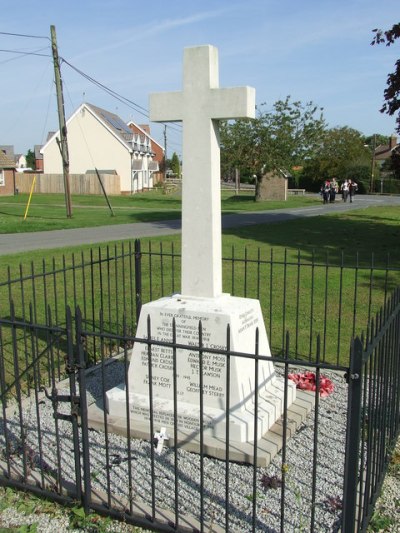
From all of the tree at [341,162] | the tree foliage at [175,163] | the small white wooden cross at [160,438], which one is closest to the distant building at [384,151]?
the tree at [341,162]

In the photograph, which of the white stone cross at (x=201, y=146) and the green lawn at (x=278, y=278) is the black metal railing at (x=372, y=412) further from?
the white stone cross at (x=201, y=146)

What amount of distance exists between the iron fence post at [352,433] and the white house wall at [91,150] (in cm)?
5047

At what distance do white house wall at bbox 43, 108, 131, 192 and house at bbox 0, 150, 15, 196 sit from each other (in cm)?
847

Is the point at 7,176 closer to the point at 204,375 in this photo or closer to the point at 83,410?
the point at 204,375

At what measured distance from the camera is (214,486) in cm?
383

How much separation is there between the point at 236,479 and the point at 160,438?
741 millimetres

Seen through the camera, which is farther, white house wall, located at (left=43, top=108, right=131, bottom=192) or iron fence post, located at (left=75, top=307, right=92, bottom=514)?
white house wall, located at (left=43, top=108, right=131, bottom=192)

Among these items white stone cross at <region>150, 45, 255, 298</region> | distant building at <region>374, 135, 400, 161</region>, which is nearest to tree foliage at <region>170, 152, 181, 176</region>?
distant building at <region>374, 135, 400, 161</region>

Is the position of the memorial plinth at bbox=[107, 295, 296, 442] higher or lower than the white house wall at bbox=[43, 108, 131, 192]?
lower

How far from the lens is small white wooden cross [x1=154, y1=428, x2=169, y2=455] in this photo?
4316 mm

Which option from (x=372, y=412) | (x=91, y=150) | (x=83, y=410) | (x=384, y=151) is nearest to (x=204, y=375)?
(x=83, y=410)

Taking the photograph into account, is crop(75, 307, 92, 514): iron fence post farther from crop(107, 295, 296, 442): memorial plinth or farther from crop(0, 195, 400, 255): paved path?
crop(0, 195, 400, 255): paved path

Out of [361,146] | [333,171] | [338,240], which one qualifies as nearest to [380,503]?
[338,240]

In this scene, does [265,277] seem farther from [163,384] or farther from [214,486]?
[214,486]
